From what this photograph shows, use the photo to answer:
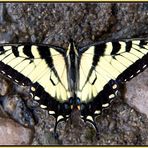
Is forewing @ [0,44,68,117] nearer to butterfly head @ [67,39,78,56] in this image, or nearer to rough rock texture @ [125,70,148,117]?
butterfly head @ [67,39,78,56]

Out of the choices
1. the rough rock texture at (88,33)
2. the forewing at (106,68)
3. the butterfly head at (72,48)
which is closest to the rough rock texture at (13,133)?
the rough rock texture at (88,33)

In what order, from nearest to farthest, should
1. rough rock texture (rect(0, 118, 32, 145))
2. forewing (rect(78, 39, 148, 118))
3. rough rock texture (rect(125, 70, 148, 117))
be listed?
forewing (rect(78, 39, 148, 118)) → rough rock texture (rect(125, 70, 148, 117)) → rough rock texture (rect(0, 118, 32, 145))

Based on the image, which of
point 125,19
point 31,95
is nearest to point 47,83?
point 31,95

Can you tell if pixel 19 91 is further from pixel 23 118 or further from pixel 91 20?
pixel 91 20

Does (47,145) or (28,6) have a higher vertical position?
(28,6)

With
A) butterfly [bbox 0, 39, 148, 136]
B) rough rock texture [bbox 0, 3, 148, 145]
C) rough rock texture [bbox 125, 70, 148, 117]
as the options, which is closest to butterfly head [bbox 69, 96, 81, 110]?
butterfly [bbox 0, 39, 148, 136]

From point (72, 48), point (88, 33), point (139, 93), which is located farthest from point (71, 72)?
point (139, 93)
